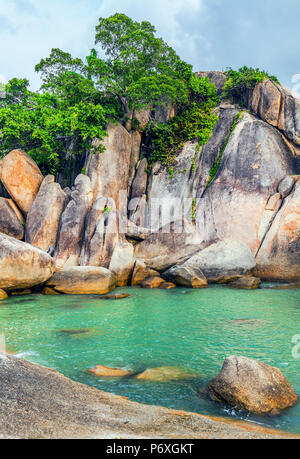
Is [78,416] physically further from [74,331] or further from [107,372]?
[74,331]

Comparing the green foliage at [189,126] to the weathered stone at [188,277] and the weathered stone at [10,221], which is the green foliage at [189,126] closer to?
the weathered stone at [188,277]

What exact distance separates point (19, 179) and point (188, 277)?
10707 mm

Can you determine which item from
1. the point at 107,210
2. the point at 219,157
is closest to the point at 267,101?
the point at 219,157

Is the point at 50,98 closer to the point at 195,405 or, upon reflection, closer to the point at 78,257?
the point at 78,257

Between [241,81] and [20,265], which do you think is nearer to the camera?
[20,265]

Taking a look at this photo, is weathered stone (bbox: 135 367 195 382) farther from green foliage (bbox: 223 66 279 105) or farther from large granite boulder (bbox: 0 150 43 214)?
green foliage (bbox: 223 66 279 105)

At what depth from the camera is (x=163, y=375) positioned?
5.55 meters

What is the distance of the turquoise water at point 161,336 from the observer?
5129mm

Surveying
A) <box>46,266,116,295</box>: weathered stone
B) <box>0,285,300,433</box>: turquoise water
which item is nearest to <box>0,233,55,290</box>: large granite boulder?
<box>46,266,116,295</box>: weathered stone

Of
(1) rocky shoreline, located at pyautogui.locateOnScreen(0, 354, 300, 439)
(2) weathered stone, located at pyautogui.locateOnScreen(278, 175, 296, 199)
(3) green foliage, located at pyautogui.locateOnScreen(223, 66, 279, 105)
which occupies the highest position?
(3) green foliage, located at pyautogui.locateOnScreen(223, 66, 279, 105)

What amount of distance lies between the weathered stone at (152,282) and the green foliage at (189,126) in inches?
348

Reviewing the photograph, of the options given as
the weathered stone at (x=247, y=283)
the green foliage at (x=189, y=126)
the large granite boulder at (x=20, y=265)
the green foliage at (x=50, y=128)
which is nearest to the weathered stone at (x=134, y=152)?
the green foliage at (x=189, y=126)

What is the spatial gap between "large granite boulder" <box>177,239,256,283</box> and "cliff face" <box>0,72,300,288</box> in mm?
783

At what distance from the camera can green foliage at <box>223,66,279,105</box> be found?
2100 cm
